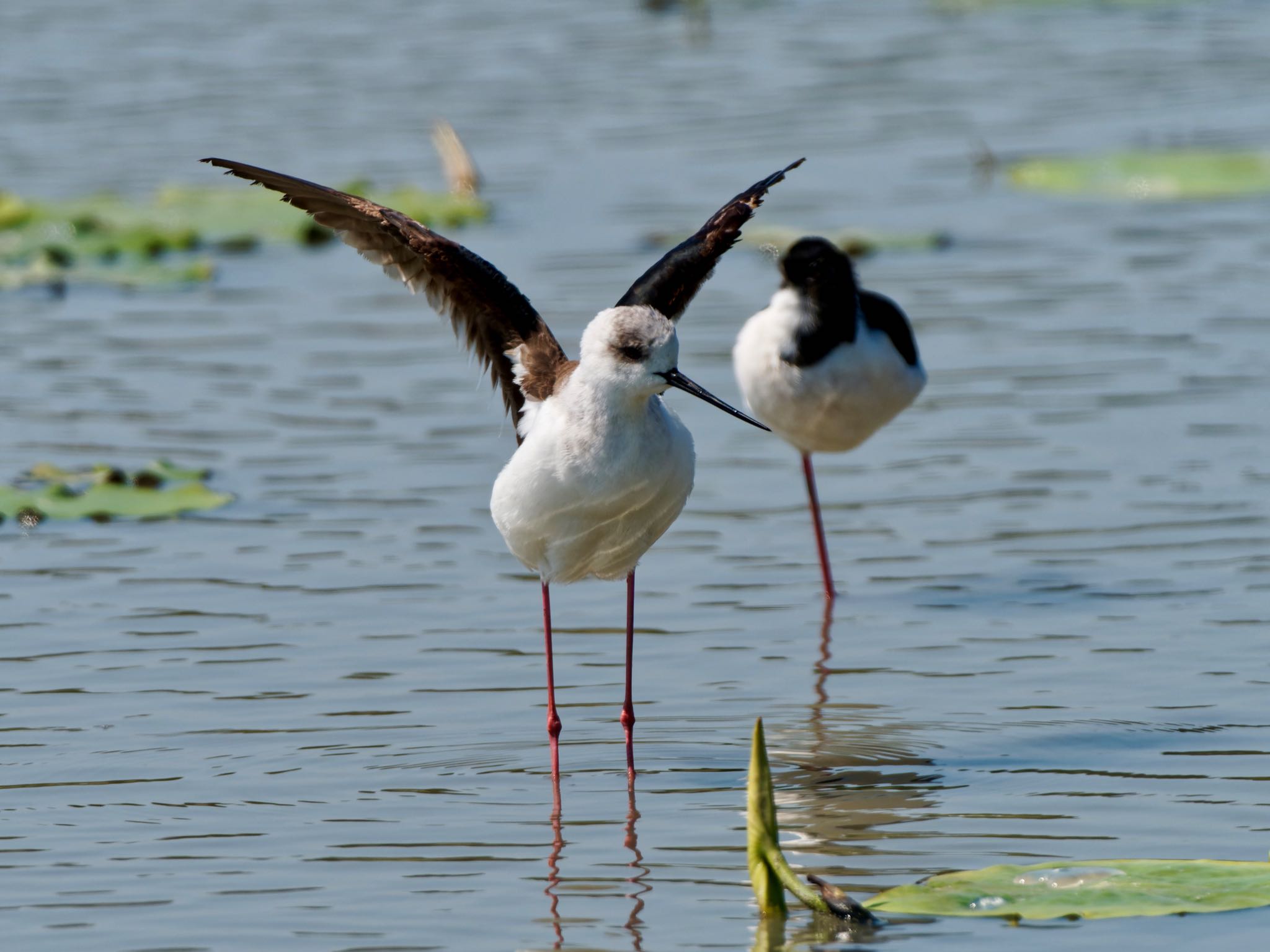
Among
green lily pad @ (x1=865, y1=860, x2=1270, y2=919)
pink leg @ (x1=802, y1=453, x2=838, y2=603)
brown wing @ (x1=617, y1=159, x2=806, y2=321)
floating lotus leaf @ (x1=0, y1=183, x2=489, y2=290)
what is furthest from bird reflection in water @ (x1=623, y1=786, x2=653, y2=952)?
floating lotus leaf @ (x1=0, y1=183, x2=489, y2=290)

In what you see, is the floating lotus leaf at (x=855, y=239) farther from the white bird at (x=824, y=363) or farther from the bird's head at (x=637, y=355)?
the bird's head at (x=637, y=355)

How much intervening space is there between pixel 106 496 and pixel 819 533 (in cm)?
291

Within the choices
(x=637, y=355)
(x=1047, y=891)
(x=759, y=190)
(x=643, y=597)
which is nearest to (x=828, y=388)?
(x=643, y=597)

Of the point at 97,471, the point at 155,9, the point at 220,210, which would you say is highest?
the point at 155,9

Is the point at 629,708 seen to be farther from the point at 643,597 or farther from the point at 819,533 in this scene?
the point at 819,533

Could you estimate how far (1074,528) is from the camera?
27.5 feet

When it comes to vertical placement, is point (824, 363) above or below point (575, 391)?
below

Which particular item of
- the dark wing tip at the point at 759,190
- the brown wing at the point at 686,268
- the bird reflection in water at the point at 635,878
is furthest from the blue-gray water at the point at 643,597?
the dark wing tip at the point at 759,190

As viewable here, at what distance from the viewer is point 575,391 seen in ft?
18.7

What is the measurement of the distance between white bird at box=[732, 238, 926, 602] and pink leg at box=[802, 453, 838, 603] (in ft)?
0.05

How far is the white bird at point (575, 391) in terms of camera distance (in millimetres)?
5590

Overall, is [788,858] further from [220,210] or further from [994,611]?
[220,210]

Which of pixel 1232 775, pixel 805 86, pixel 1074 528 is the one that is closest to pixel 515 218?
pixel 805 86

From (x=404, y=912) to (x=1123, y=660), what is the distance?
9.46ft
